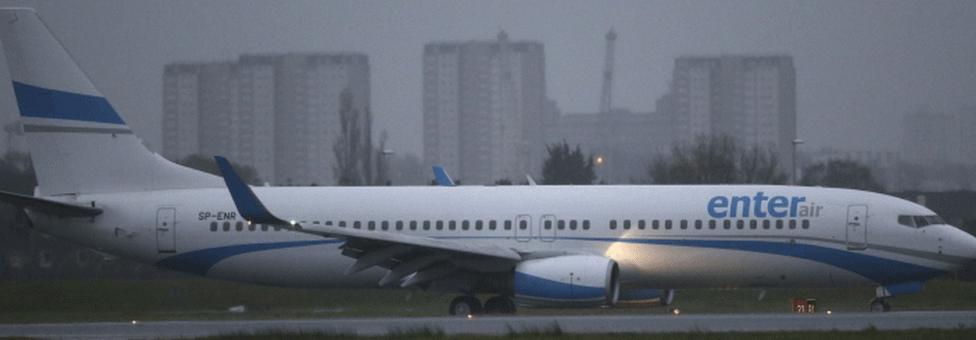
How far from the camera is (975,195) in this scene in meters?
68.3

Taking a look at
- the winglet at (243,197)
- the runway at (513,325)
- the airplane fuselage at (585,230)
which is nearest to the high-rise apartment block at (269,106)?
the airplane fuselage at (585,230)

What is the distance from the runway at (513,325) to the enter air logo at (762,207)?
135 inches

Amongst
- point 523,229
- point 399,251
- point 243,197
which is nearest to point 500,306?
point 523,229

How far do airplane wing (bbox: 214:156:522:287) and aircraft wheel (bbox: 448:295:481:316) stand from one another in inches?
33.9

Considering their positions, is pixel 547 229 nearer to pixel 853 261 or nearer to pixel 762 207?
pixel 762 207

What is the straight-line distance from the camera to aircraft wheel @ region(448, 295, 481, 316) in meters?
34.5

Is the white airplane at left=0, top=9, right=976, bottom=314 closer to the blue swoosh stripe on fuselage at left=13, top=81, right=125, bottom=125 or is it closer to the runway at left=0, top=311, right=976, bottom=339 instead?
the blue swoosh stripe on fuselage at left=13, top=81, right=125, bottom=125

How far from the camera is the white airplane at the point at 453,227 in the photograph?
33.3m

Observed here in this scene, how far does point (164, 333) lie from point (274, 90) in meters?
153

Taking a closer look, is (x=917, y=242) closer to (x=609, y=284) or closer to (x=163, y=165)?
(x=609, y=284)

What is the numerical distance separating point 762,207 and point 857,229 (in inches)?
78.2

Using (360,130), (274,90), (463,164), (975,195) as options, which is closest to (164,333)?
(975,195)

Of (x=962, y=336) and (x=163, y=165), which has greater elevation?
(x=163, y=165)

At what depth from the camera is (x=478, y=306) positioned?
34688 mm
